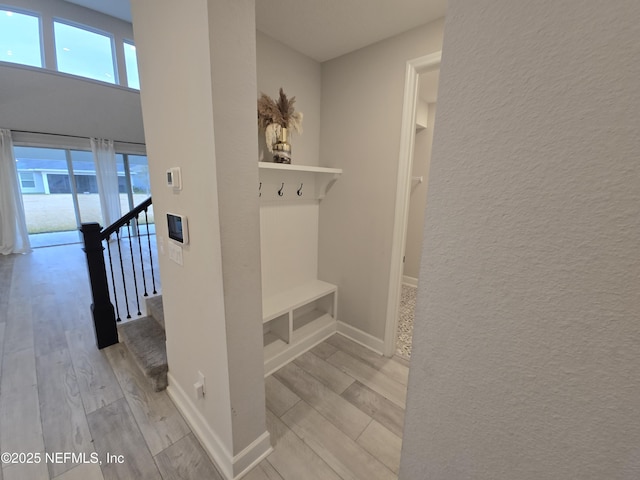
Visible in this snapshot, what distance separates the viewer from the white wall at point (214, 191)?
0.96m

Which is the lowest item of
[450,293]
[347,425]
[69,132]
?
[347,425]

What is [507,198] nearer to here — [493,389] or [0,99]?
[493,389]

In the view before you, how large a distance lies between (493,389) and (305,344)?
1988 millimetres

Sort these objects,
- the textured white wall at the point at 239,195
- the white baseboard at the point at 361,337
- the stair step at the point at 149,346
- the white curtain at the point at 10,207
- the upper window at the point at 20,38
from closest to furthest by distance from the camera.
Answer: the textured white wall at the point at 239,195 → the stair step at the point at 149,346 → the white baseboard at the point at 361,337 → the upper window at the point at 20,38 → the white curtain at the point at 10,207

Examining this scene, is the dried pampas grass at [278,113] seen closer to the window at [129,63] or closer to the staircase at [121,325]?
the staircase at [121,325]

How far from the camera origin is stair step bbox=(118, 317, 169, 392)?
1802 mm

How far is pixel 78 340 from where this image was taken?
2.32 m

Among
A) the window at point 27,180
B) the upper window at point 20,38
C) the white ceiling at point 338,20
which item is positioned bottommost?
the window at point 27,180

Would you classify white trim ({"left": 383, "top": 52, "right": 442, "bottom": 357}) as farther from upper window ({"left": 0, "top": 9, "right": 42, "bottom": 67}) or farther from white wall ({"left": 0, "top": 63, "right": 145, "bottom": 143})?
upper window ({"left": 0, "top": 9, "right": 42, "bottom": 67})

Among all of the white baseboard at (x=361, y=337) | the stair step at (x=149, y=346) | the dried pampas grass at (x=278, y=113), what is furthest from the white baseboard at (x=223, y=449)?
the dried pampas grass at (x=278, y=113)

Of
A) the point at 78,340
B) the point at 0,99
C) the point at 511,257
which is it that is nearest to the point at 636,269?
the point at 511,257

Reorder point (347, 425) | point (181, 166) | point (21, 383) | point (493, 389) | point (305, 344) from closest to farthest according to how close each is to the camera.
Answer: point (493, 389) → point (181, 166) → point (347, 425) → point (21, 383) → point (305, 344)

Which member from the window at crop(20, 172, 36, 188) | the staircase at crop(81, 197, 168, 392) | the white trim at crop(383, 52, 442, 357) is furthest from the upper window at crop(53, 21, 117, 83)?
the white trim at crop(383, 52, 442, 357)

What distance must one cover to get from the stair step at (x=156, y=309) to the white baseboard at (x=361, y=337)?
64.7 inches
